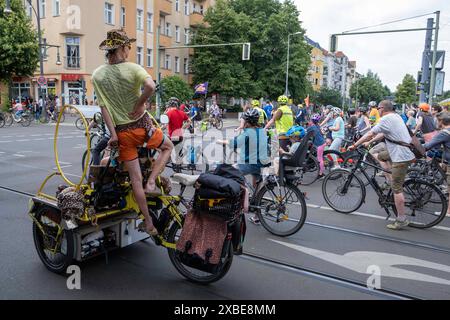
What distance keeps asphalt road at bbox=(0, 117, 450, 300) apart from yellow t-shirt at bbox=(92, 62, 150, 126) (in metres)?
1.58

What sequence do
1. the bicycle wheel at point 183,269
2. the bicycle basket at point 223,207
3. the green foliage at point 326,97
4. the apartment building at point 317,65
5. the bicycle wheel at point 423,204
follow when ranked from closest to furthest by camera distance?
the bicycle basket at point 223,207 → the bicycle wheel at point 183,269 → the bicycle wheel at point 423,204 → the green foliage at point 326,97 → the apartment building at point 317,65

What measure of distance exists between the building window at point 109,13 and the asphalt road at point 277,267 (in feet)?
109

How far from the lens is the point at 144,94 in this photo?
359cm

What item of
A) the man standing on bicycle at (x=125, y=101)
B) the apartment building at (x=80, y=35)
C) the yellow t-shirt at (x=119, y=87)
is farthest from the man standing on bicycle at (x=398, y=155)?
the apartment building at (x=80, y=35)

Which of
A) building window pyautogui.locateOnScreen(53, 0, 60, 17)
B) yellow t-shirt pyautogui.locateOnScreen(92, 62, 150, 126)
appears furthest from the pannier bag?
building window pyautogui.locateOnScreen(53, 0, 60, 17)

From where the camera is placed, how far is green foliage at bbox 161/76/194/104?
3478cm

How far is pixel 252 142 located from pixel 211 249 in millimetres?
2362

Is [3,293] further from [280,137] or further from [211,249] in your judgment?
[280,137]

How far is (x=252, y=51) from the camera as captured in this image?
44125mm

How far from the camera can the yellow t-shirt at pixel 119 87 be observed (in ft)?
11.8

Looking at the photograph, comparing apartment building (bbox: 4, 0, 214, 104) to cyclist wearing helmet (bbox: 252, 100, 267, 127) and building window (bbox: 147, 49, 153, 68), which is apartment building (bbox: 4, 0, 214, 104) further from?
cyclist wearing helmet (bbox: 252, 100, 267, 127)

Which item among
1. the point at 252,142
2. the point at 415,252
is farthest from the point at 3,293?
the point at 415,252

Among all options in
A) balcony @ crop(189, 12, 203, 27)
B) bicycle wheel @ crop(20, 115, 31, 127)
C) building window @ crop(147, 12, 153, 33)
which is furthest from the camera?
balcony @ crop(189, 12, 203, 27)

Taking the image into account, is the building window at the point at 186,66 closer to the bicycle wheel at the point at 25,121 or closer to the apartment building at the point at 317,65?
the bicycle wheel at the point at 25,121
